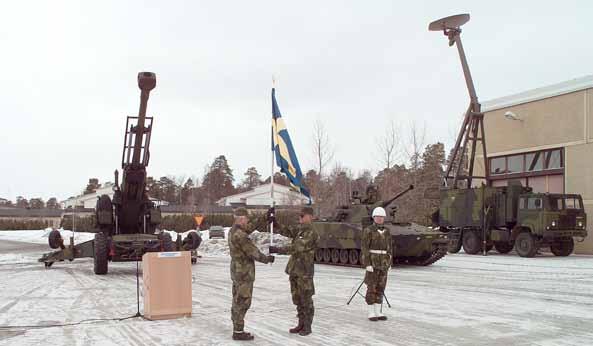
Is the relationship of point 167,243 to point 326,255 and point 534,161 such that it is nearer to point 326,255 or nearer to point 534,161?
point 326,255

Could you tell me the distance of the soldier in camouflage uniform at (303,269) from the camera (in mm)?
7832

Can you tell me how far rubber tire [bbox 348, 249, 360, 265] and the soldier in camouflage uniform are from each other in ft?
35.5

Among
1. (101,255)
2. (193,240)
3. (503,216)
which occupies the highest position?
(503,216)

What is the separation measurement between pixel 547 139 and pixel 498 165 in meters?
3.44

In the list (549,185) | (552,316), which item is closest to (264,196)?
(549,185)

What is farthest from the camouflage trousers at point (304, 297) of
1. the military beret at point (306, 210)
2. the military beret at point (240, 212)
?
the military beret at point (240, 212)

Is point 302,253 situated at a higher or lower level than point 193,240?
higher

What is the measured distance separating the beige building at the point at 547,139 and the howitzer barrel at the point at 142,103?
1733 cm

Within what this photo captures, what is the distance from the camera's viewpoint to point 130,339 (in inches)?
297

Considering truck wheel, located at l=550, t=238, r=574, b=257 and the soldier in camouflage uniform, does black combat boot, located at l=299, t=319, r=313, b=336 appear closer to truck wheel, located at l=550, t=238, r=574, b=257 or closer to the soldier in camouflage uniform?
the soldier in camouflage uniform

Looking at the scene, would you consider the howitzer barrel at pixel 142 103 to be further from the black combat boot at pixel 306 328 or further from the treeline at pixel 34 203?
the treeline at pixel 34 203

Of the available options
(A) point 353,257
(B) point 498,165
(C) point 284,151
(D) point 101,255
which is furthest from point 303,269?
(B) point 498,165

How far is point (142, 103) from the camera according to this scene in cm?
1619

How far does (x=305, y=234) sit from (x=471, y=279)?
7.86 meters
